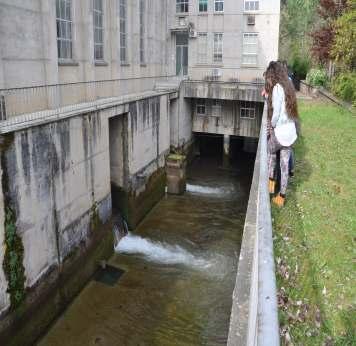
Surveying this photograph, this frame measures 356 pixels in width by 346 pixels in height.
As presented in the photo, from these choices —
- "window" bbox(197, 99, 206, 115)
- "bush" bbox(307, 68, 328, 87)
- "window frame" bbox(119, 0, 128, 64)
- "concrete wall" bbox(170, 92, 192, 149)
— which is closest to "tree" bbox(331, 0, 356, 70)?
"concrete wall" bbox(170, 92, 192, 149)

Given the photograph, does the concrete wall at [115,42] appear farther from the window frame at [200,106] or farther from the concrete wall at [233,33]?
the window frame at [200,106]

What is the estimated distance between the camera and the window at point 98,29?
16.9 m

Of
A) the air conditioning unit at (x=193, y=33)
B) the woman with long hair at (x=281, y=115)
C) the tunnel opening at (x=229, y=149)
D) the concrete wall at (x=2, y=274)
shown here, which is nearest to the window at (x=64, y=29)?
the concrete wall at (x=2, y=274)

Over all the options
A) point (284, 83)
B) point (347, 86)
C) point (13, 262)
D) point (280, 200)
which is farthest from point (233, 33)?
point (280, 200)

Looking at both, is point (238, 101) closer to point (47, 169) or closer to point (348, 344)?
point (47, 169)

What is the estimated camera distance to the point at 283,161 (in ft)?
21.4

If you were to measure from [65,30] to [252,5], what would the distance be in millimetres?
17842

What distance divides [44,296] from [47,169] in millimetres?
3275

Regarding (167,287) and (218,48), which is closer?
(167,287)

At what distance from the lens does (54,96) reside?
13.2 m

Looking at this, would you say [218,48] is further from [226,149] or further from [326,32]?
[326,32]

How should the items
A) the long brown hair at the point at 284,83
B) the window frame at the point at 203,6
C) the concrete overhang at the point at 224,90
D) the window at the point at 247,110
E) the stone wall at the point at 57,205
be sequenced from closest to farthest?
1. the long brown hair at the point at 284,83
2. the stone wall at the point at 57,205
3. the concrete overhang at the point at 224,90
4. the window at the point at 247,110
5. the window frame at the point at 203,6

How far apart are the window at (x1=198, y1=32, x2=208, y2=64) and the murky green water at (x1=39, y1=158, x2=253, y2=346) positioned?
14760 mm

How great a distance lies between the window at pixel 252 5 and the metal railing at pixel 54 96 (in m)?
13.3
